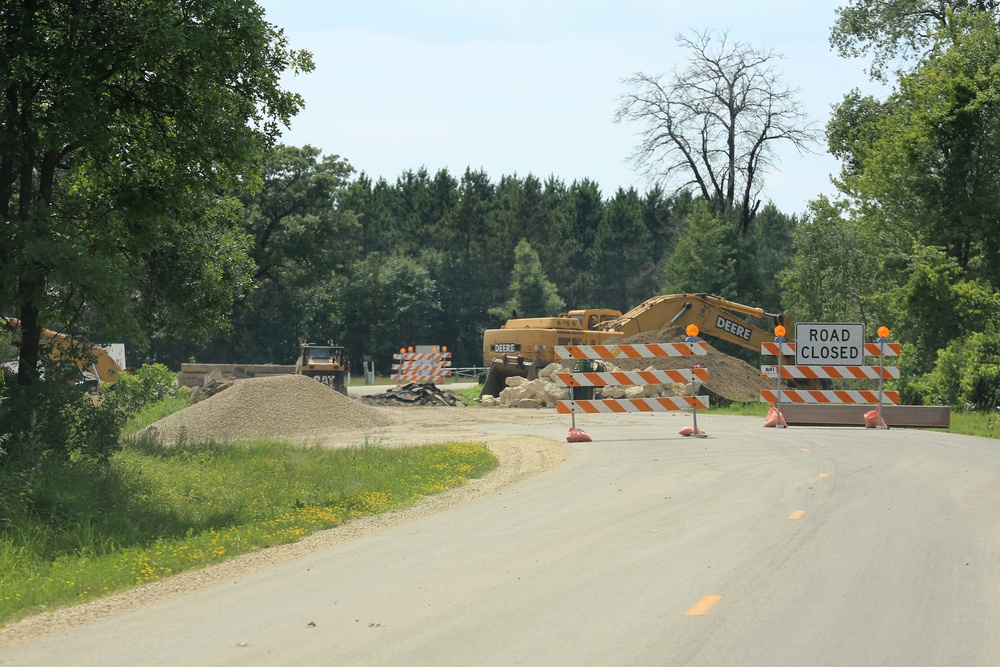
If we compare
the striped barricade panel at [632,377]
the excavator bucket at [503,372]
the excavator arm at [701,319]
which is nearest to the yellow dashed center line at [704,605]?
the striped barricade panel at [632,377]

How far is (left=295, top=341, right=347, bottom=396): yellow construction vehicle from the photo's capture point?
153 ft

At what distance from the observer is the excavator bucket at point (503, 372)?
3969 centimetres

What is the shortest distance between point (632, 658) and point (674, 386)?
28.9 m

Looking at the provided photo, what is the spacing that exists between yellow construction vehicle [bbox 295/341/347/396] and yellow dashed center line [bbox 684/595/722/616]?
37892 millimetres

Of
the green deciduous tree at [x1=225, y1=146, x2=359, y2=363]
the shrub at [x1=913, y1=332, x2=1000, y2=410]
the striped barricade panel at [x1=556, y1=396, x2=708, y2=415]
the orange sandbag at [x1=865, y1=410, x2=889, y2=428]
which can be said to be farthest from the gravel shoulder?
the green deciduous tree at [x1=225, y1=146, x2=359, y2=363]

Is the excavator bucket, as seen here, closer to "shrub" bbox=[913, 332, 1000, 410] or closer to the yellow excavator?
the yellow excavator

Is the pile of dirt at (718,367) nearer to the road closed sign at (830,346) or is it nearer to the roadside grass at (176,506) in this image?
the road closed sign at (830,346)

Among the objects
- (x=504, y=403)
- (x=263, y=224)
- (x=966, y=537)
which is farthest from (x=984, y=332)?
(x=263, y=224)

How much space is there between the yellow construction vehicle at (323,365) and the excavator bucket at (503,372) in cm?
781

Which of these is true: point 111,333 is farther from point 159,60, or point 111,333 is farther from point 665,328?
point 665,328

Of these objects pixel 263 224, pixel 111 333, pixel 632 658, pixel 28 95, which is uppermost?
pixel 263 224

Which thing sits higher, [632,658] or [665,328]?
[665,328]

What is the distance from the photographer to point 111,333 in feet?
47.3

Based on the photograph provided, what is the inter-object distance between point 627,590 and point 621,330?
3149 cm
